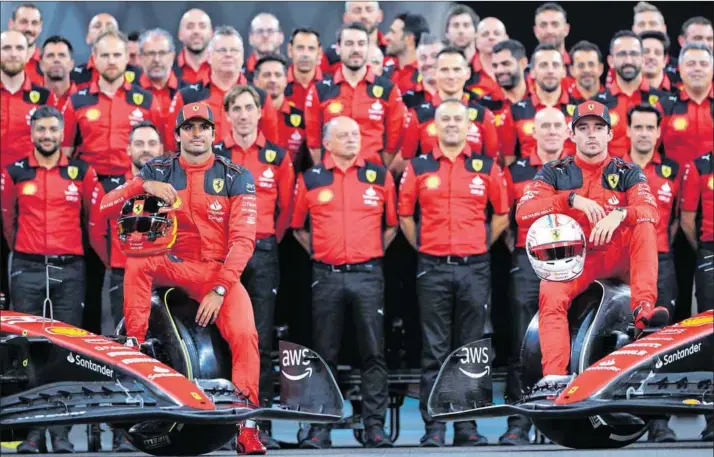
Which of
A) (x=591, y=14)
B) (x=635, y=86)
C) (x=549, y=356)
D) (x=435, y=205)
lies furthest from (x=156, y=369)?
(x=591, y=14)

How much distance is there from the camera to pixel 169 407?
27.6 ft

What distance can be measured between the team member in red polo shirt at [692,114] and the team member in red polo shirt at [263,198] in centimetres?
305

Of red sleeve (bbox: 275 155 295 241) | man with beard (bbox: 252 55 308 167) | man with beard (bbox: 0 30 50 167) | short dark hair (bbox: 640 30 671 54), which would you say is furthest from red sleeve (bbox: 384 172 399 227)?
man with beard (bbox: 0 30 50 167)

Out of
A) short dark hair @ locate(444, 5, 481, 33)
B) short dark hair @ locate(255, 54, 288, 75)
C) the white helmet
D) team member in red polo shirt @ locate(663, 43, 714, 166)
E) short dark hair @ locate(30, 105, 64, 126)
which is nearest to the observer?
the white helmet

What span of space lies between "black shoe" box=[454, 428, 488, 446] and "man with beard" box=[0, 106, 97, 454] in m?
2.84

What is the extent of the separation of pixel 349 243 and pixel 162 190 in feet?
6.52

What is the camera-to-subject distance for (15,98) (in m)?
12.1

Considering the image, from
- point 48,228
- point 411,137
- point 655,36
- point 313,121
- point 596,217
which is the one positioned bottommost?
point 48,228

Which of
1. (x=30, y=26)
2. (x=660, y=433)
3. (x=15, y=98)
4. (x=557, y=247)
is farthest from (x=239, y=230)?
(x=30, y=26)

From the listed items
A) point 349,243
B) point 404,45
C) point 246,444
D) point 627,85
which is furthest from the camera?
point 404,45

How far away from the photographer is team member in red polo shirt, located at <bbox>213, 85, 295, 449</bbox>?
10.7m

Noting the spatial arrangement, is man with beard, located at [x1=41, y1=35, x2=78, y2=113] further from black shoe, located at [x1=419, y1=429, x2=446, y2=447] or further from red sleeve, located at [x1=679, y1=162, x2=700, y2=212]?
red sleeve, located at [x1=679, y1=162, x2=700, y2=212]

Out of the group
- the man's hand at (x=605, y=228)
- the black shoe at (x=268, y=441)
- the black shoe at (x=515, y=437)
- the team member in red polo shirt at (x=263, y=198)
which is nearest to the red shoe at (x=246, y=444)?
the black shoe at (x=268, y=441)

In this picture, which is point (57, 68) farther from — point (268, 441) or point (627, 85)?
point (627, 85)
